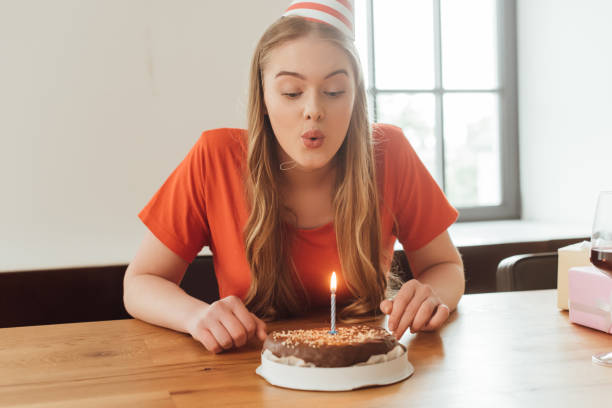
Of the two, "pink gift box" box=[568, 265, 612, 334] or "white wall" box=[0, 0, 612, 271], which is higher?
"white wall" box=[0, 0, 612, 271]

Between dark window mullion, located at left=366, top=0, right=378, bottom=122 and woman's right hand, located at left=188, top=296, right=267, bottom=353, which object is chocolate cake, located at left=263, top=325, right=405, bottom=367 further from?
dark window mullion, located at left=366, top=0, right=378, bottom=122

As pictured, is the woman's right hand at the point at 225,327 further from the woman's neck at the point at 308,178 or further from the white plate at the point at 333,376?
the woman's neck at the point at 308,178

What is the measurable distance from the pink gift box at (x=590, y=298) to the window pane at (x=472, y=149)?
1922 millimetres

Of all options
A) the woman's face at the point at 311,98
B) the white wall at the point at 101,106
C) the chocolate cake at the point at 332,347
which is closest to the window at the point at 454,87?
the white wall at the point at 101,106

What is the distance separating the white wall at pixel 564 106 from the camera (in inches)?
103

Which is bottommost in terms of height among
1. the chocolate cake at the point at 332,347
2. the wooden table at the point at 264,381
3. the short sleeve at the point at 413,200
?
the wooden table at the point at 264,381

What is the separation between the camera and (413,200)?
1.49 metres

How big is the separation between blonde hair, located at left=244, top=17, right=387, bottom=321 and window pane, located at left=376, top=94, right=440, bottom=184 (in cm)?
156

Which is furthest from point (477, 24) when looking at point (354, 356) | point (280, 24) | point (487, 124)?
point (354, 356)

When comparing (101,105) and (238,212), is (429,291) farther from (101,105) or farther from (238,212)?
(101,105)

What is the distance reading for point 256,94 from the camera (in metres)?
1.36

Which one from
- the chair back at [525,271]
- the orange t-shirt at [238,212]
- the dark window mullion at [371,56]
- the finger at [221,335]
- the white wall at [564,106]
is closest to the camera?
the finger at [221,335]

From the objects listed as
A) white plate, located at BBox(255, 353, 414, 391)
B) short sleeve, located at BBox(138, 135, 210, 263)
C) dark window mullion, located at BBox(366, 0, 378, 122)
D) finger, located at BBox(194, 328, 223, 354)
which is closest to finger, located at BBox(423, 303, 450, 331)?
white plate, located at BBox(255, 353, 414, 391)

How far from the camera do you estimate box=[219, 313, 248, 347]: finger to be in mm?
936
